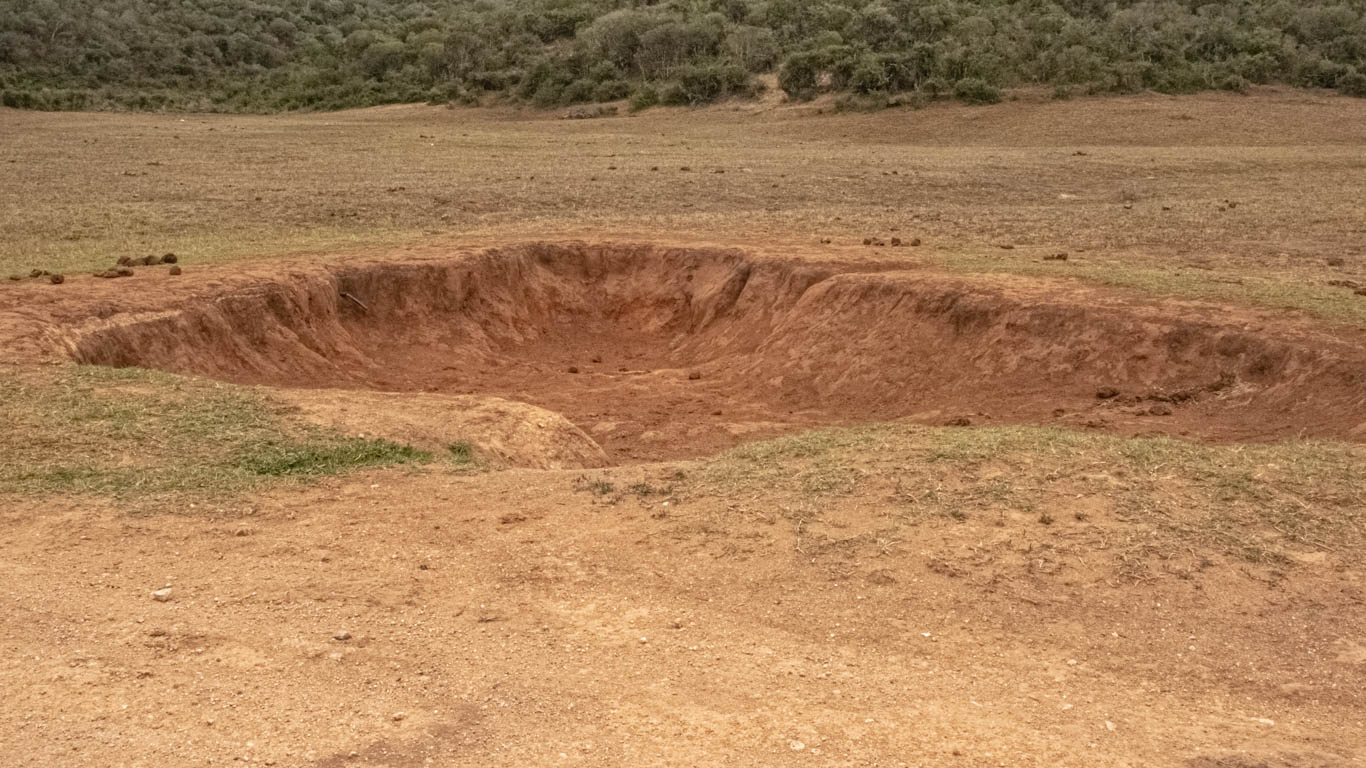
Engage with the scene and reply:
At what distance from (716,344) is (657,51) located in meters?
30.5

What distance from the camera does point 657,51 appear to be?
41.7 m

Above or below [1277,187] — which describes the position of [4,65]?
above

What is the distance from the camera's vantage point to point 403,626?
17.2 feet

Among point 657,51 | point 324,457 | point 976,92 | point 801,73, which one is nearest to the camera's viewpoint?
point 324,457

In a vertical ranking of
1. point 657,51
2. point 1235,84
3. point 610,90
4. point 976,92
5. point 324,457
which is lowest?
point 1235,84

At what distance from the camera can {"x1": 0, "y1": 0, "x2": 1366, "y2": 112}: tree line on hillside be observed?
33781 mm

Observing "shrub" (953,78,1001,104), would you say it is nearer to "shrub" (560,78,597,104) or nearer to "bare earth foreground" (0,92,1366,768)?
"shrub" (560,78,597,104)

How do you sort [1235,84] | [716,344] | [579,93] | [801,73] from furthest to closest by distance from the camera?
[579,93]
[801,73]
[1235,84]
[716,344]

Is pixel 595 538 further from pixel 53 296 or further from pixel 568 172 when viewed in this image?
pixel 568 172

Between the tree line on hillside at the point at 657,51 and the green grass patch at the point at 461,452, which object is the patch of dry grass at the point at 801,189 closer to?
the tree line on hillside at the point at 657,51

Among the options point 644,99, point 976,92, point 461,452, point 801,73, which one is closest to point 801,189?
point 461,452

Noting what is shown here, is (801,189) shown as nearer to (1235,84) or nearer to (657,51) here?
(1235,84)

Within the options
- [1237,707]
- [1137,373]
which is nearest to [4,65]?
[1137,373]

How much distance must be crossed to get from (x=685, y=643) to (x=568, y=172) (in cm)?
1735
